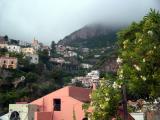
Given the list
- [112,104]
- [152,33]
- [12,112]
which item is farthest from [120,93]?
[12,112]

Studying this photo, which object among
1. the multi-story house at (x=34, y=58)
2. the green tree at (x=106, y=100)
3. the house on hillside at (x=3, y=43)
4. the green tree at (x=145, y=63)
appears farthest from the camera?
the house on hillside at (x=3, y=43)

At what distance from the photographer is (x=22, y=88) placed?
104375mm

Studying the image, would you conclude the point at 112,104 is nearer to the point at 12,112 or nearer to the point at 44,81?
the point at 12,112

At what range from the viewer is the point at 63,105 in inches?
1700

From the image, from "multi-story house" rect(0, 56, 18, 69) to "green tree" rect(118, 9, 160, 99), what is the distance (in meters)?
110

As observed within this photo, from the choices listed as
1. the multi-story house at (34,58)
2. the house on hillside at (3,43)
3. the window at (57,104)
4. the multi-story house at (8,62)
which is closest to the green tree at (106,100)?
the window at (57,104)

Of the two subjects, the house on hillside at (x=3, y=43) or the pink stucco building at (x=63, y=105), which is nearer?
the pink stucco building at (x=63, y=105)

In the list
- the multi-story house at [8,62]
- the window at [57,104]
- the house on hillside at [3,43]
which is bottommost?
the window at [57,104]

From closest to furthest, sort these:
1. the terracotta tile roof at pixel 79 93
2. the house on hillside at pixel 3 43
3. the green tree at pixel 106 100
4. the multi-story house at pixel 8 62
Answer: the green tree at pixel 106 100
the terracotta tile roof at pixel 79 93
the multi-story house at pixel 8 62
the house on hillside at pixel 3 43

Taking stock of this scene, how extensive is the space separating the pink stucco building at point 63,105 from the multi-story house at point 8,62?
Result: 87617 millimetres

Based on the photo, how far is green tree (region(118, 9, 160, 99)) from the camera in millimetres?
21062

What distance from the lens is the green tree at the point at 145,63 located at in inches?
829

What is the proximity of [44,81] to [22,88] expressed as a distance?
11.2m

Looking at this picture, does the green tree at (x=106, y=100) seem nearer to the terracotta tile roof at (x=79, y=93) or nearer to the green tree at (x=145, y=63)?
the green tree at (x=145, y=63)
